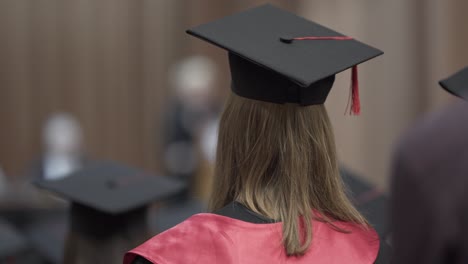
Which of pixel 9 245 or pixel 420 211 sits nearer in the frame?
pixel 420 211

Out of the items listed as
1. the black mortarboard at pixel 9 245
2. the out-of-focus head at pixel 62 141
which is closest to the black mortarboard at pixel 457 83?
the black mortarboard at pixel 9 245

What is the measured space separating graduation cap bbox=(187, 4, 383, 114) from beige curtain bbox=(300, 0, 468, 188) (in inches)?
159

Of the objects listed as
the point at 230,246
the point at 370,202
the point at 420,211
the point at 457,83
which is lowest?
the point at 370,202

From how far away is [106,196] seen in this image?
2539mm

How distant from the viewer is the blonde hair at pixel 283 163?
173 centimetres

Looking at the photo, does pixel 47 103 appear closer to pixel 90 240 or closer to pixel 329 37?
pixel 90 240

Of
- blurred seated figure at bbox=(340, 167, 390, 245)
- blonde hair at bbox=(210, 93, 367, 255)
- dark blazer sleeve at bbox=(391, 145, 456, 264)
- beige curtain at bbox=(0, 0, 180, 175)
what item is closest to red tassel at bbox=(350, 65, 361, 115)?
blonde hair at bbox=(210, 93, 367, 255)

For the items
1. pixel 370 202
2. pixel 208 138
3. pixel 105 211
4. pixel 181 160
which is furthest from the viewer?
pixel 208 138

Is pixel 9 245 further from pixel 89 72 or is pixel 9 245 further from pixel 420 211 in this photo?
pixel 89 72

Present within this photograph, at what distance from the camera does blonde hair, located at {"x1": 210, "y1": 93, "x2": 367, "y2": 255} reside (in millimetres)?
1731

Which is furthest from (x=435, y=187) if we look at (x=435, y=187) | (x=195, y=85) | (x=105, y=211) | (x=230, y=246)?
(x=195, y=85)

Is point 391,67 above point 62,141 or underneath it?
above

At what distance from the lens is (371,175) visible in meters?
6.95

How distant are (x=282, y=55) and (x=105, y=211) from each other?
0.95m
